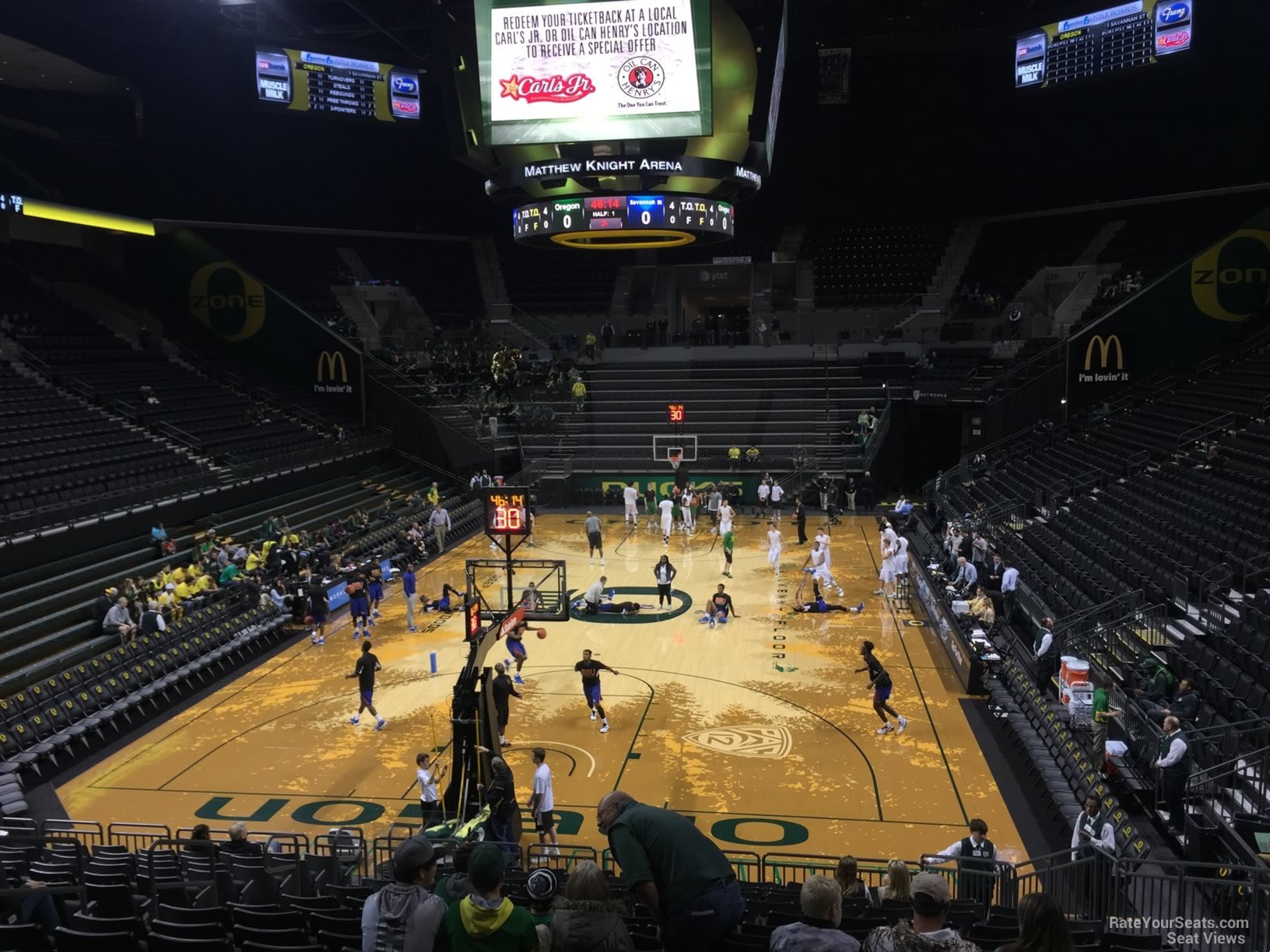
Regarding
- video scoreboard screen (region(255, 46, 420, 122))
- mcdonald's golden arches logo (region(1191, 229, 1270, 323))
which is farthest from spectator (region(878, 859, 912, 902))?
video scoreboard screen (region(255, 46, 420, 122))

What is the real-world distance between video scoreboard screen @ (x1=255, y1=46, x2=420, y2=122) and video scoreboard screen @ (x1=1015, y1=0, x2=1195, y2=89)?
19.6m

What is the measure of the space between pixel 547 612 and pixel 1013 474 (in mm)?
17032

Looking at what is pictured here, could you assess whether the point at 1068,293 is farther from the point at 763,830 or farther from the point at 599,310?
the point at 763,830

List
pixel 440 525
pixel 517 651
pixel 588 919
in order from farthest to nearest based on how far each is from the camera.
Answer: pixel 440 525 < pixel 517 651 < pixel 588 919

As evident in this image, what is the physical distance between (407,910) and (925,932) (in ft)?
7.70

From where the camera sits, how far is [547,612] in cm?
1521

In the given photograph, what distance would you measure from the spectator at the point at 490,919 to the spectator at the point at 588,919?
0.45 feet

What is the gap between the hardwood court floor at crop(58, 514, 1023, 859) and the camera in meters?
11.6

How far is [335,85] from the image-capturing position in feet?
104

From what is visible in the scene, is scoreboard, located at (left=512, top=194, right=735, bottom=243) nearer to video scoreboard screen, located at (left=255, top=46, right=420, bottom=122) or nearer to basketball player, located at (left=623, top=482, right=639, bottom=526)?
basketball player, located at (left=623, top=482, right=639, bottom=526)

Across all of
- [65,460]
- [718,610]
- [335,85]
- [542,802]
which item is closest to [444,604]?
[718,610]

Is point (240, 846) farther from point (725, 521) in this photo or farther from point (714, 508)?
point (714, 508)

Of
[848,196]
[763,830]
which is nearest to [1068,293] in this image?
[848,196]

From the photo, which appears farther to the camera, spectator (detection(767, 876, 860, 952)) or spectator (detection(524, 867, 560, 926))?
spectator (detection(524, 867, 560, 926))
